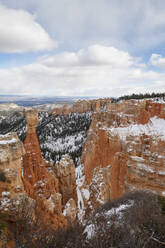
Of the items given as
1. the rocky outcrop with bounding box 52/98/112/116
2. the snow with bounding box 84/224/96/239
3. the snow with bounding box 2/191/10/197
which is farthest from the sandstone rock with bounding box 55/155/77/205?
the rocky outcrop with bounding box 52/98/112/116

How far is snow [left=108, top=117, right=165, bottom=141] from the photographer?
44.7 ft

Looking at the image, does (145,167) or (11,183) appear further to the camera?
(145,167)

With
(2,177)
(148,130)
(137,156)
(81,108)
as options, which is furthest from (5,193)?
(81,108)

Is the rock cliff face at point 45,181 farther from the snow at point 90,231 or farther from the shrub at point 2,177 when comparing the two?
the snow at point 90,231

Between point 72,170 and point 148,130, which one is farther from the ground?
point 148,130

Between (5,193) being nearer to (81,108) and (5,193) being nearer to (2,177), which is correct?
(2,177)

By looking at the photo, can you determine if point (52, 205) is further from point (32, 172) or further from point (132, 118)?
point (132, 118)

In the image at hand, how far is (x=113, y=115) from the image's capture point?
22.8 m

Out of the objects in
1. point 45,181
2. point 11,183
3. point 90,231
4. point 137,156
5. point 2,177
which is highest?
point 2,177

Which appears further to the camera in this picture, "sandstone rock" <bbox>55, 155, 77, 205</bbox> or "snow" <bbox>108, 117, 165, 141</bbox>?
"sandstone rock" <bbox>55, 155, 77, 205</bbox>

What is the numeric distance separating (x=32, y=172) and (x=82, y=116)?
86765 mm

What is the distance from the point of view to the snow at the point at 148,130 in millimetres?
13639

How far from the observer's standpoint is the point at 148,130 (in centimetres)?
1428

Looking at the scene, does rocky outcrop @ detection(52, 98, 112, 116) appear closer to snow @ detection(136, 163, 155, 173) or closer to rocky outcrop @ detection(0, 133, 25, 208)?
snow @ detection(136, 163, 155, 173)
